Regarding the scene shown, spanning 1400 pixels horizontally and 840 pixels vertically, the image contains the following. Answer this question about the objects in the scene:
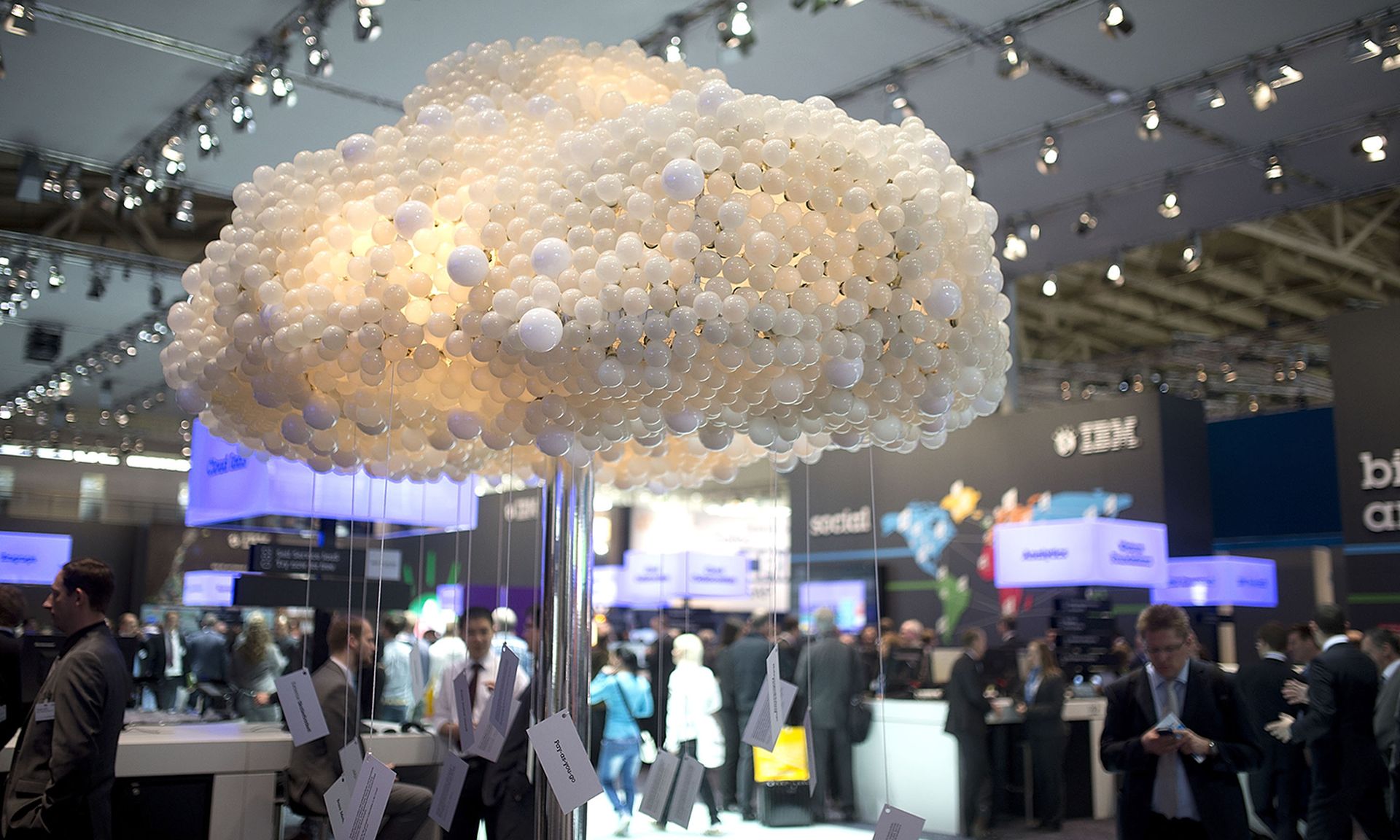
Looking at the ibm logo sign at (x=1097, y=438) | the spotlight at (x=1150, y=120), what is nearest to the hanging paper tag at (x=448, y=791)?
the spotlight at (x=1150, y=120)

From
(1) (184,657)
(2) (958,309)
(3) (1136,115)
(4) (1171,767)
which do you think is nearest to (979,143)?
(3) (1136,115)

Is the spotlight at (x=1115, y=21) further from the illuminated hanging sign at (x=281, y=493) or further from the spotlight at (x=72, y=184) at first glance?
the spotlight at (x=72, y=184)

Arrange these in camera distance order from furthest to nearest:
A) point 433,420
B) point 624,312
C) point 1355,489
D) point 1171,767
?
point 1355,489, point 1171,767, point 433,420, point 624,312

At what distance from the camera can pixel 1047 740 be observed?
28.5 ft

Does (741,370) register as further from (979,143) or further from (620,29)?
(979,143)

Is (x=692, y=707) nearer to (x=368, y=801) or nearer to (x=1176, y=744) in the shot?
(x=1176, y=744)

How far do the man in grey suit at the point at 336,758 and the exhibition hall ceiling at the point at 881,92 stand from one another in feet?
10.8

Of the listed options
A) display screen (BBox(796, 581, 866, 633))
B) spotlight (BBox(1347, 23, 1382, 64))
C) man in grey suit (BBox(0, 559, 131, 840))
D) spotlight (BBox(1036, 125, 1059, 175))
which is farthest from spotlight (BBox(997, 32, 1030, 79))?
display screen (BBox(796, 581, 866, 633))

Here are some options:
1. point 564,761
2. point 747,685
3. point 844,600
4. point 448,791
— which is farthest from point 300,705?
point 844,600

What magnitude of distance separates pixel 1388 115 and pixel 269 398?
787 centimetres

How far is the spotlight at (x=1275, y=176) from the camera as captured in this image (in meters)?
8.05

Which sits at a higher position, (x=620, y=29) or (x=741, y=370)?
(x=620, y=29)

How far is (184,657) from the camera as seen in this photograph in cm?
1283

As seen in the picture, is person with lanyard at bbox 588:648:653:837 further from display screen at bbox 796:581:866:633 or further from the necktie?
the necktie
